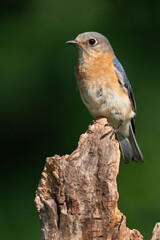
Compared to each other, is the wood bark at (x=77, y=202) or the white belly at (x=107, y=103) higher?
the white belly at (x=107, y=103)

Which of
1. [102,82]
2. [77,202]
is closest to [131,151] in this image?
[102,82]

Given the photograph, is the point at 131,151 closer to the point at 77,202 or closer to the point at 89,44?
the point at 89,44

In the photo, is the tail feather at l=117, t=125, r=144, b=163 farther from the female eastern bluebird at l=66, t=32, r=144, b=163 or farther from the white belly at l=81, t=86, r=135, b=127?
the white belly at l=81, t=86, r=135, b=127

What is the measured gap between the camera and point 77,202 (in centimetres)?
330

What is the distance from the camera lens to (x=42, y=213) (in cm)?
334

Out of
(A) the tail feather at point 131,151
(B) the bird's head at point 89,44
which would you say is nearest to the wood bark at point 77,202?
(B) the bird's head at point 89,44

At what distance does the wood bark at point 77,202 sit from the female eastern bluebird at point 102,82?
1.72 m

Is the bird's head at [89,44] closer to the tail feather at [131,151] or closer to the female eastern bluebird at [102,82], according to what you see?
the female eastern bluebird at [102,82]

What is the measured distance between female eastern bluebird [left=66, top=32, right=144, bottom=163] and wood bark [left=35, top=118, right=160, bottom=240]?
1.72 m

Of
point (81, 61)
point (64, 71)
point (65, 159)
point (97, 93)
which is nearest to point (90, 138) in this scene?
point (65, 159)

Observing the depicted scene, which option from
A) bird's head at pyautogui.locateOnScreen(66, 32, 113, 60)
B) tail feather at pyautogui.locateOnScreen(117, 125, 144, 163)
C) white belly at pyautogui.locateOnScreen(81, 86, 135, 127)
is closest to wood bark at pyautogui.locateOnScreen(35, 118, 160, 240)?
white belly at pyautogui.locateOnScreen(81, 86, 135, 127)

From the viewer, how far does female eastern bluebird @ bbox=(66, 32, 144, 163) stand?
5113 millimetres

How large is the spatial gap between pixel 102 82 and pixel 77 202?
6.81 feet

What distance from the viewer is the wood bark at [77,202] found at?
3.29 meters
